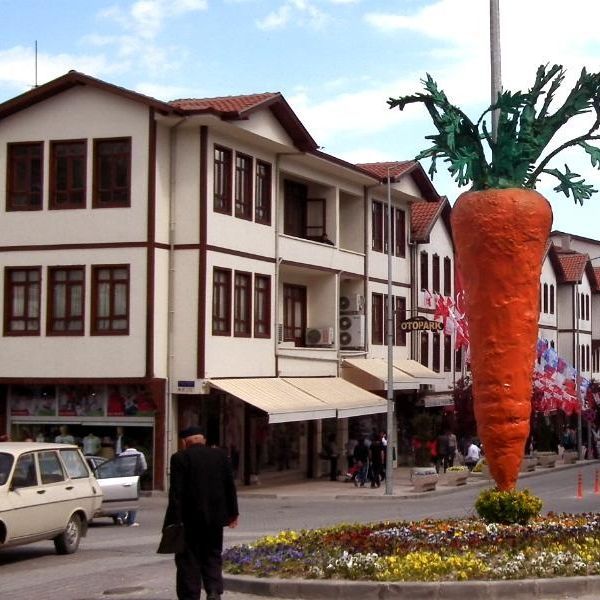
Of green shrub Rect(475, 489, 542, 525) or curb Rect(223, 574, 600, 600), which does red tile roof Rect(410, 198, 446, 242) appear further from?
curb Rect(223, 574, 600, 600)

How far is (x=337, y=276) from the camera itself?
4162 cm

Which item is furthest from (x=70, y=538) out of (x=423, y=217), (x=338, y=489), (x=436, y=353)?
(x=436, y=353)

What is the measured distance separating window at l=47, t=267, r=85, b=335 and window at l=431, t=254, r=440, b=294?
21071 mm

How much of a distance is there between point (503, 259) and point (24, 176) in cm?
2229

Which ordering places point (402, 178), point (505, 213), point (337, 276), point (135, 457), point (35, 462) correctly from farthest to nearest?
1. point (402, 178)
2. point (337, 276)
3. point (135, 457)
4. point (35, 462)
5. point (505, 213)

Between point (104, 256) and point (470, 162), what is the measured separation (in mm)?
18998

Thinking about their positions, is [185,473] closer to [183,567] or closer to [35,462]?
[183,567]

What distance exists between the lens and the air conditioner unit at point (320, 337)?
41344 millimetres

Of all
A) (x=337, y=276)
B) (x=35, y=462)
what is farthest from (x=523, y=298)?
(x=337, y=276)

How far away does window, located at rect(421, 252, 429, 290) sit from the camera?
165 ft

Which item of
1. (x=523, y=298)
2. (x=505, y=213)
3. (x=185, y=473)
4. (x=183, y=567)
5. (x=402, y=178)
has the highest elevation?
(x=402, y=178)

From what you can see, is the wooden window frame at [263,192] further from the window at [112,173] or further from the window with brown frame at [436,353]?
the window with brown frame at [436,353]

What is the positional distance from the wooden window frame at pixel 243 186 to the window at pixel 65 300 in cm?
504

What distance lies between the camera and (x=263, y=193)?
122ft
